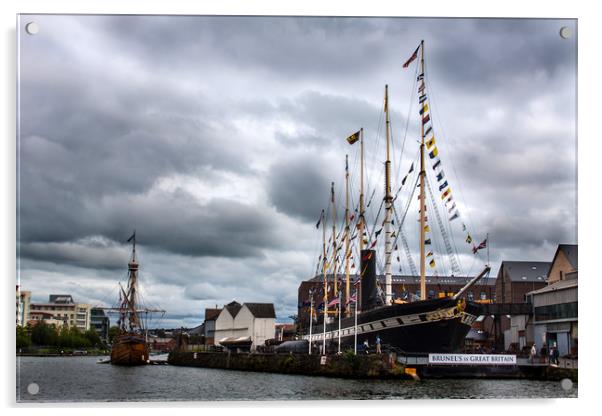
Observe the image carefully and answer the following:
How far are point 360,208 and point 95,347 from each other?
27.0m

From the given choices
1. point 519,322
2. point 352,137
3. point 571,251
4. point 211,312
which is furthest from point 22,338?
point 519,322

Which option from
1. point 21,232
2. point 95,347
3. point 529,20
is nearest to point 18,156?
point 21,232

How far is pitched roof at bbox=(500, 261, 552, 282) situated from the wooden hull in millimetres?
40650

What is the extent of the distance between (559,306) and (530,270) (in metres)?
3.26

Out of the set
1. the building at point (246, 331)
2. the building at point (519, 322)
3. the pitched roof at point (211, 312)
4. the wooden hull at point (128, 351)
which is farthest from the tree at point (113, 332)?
the building at point (519, 322)

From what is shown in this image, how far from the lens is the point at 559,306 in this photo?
31.1 meters

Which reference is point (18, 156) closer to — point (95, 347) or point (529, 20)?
point (529, 20)

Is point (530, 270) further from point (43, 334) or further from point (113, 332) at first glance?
point (113, 332)

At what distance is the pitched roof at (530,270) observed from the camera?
28645 mm

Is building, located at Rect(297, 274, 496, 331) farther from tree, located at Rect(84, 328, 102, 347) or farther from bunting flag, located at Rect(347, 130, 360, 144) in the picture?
tree, located at Rect(84, 328, 102, 347)

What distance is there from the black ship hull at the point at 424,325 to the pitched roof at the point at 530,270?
3.59 m

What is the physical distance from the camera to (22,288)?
73.7ft

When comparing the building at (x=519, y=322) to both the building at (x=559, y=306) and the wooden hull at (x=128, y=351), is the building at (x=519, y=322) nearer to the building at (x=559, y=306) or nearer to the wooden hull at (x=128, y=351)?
the building at (x=559, y=306)
